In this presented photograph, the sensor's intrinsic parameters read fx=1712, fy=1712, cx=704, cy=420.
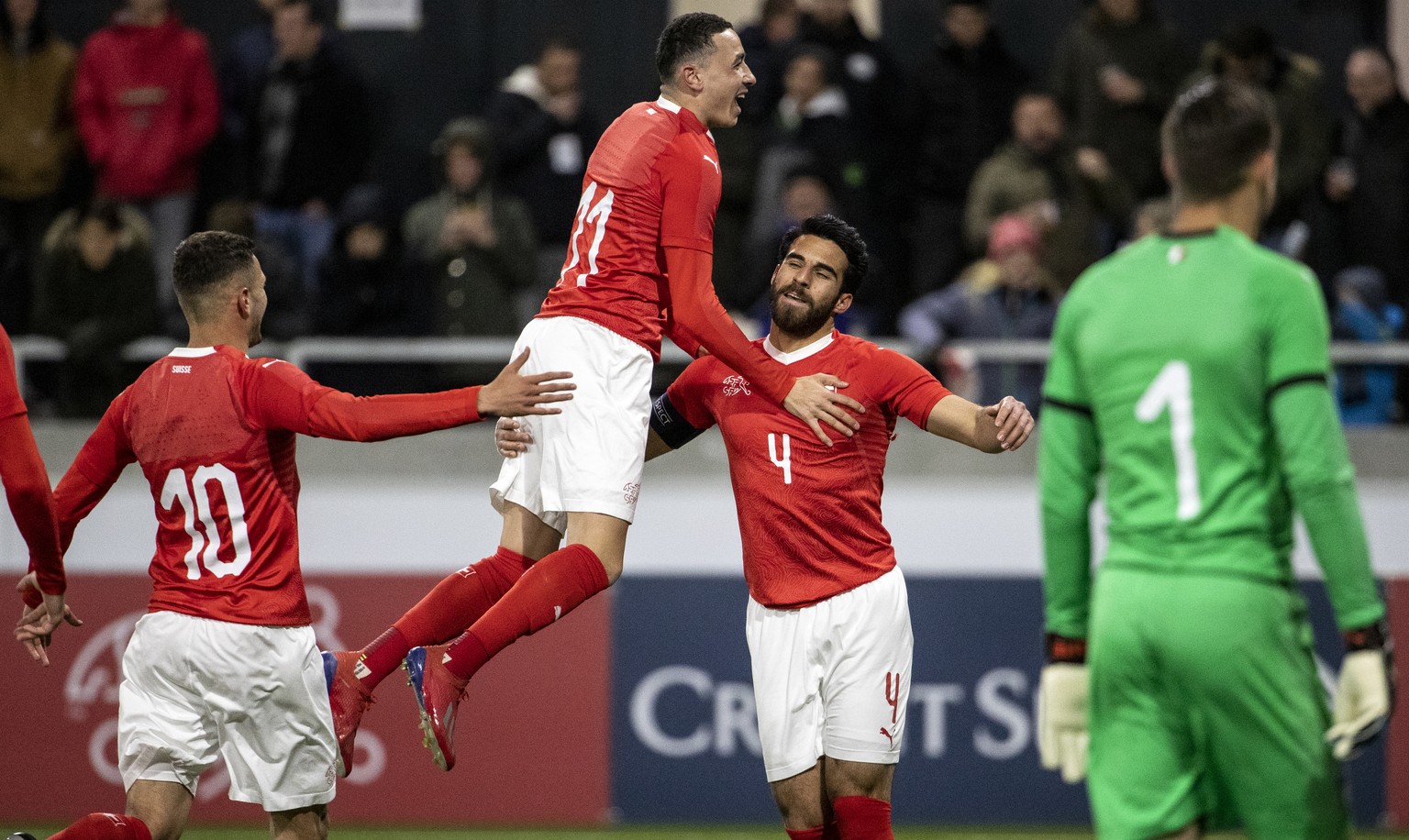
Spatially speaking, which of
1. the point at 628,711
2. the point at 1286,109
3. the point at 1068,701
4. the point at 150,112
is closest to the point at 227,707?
the point at 1068,701

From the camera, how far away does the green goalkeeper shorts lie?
332 cm

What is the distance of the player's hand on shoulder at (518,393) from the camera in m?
4.62

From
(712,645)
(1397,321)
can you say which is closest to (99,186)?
(712,645)

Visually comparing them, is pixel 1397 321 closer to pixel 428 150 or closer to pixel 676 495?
pixel 676 495

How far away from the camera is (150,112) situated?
31.3ft

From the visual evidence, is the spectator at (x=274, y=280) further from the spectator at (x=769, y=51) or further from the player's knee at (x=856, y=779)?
the player's knee at (x=856, y=779)

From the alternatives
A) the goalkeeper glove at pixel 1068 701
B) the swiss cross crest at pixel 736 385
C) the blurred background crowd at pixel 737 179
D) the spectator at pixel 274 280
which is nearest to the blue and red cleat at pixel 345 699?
the swiss cross crest at pixel 736 385

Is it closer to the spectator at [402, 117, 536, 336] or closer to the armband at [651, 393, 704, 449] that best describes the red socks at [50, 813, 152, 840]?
the armband at [651, 393, 704, 449]

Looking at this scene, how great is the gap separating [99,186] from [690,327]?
5942 mm

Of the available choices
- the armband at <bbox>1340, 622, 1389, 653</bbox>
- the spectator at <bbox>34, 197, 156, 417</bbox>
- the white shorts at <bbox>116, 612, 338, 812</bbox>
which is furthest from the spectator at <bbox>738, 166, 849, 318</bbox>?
the armband at <bbox>1340, 622, 1389, 653</bbox>

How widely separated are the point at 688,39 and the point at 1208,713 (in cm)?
276

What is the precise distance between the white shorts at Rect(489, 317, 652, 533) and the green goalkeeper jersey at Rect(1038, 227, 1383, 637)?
1829 mm

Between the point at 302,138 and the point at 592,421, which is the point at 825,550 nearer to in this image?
the point at 592,421

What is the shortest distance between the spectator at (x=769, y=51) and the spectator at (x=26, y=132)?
152 inches
